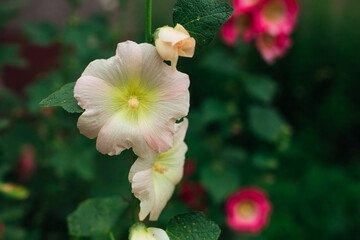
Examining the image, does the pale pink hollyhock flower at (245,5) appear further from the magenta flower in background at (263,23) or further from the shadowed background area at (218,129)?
the shadowed background area at (218,129)

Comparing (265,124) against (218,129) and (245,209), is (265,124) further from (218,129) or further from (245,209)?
(218,129)

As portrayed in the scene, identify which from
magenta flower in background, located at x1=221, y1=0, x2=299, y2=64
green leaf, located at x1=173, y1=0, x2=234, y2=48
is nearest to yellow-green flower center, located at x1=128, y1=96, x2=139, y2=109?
green leaf, located at x1=173, y1=0, x2=234, y2=48

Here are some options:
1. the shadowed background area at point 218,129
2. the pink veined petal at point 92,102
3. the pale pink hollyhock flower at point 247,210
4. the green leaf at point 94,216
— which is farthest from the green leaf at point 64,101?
the pale pink hollyhock flower at point 247,210

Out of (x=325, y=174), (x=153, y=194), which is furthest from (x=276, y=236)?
(x=153, y=194)

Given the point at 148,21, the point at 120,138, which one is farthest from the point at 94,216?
the point at 148,21

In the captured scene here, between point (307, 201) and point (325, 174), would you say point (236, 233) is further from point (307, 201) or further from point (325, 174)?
point (325, 174)

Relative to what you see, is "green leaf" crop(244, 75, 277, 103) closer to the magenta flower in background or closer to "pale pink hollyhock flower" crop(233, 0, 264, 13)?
the magenta flower in background
